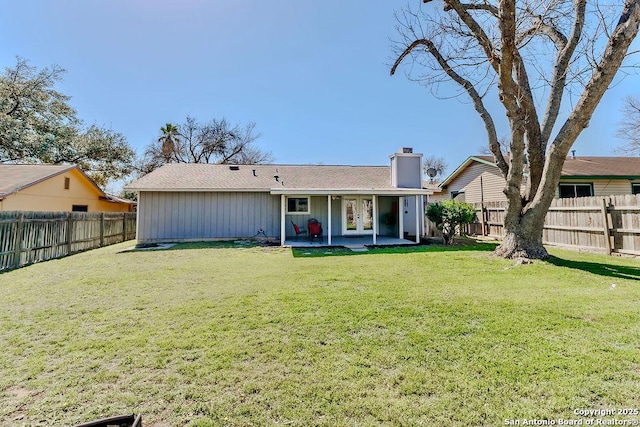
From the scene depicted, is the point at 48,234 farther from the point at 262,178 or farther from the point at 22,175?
the point at 262,178

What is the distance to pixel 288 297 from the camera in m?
4.70

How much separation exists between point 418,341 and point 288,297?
2.21 meters

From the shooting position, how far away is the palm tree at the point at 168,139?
25.1m

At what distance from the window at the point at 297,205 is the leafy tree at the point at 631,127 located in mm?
22980

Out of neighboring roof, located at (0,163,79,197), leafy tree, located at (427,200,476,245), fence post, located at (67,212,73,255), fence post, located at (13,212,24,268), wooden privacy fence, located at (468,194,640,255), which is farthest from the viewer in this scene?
neighboring roof, located at (0,163,79,197)

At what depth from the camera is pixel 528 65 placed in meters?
7.71

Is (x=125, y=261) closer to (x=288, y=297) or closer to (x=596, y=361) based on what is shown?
(x=288, y=297)

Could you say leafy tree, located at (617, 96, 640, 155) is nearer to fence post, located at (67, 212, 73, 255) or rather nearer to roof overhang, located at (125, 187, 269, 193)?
roof overhang, located at (125, 187, 269, 193)

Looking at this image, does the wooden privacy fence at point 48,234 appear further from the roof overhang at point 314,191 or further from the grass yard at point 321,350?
the grass yard at point 321,350

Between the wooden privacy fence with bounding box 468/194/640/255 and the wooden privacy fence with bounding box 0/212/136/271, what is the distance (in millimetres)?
15807

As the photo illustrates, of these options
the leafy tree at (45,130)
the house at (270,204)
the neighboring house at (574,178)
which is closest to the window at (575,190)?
the neighboring house at (574,178)

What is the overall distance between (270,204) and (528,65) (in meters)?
9.96

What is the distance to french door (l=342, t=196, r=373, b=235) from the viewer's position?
44.7 feet

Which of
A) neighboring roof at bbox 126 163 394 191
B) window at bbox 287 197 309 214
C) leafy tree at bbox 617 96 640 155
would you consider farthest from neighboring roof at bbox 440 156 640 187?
window at bbox 287 197 309 214
